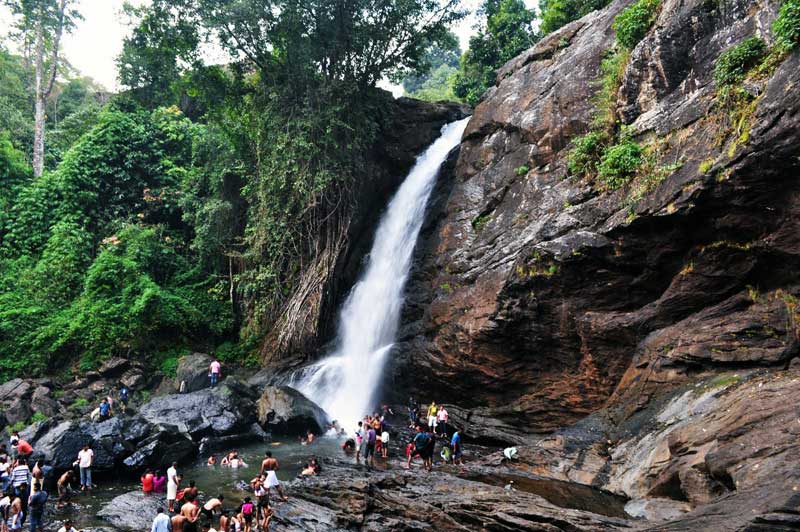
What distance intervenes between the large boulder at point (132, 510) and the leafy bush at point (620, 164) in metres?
13.7

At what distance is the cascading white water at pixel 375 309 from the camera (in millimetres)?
20203

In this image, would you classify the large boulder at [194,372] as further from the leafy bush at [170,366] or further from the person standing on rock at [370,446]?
the person standing on rock at [370,446]

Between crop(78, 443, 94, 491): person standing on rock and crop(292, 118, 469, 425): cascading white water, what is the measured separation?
814 cm

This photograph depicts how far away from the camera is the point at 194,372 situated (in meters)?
21.3

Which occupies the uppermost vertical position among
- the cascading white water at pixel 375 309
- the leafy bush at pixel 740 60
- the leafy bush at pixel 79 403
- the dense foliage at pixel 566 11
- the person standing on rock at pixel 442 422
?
the dense foliage at pixel 566 11

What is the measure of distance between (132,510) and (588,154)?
15025mm

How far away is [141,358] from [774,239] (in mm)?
23240

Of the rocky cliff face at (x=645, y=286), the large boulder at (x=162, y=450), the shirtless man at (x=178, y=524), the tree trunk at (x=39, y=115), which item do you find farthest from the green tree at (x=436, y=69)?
the shirtless man at (x=178, y=524)

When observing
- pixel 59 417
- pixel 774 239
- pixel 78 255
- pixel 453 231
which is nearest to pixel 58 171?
pixel 78 255

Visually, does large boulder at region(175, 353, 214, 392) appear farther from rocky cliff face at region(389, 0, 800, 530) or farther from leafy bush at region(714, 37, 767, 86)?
leafy bush at region(714, 37, 767, 86)

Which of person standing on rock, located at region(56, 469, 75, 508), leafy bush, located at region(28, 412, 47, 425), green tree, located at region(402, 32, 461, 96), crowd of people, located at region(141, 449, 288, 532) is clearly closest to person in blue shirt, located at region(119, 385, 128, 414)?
leafy bush, located at region(28, 412, 47, 425)

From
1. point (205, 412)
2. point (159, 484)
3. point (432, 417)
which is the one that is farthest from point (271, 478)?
point (205, 412)

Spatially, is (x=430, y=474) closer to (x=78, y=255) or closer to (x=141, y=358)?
(x=141, y=358)

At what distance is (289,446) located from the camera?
16922mm
